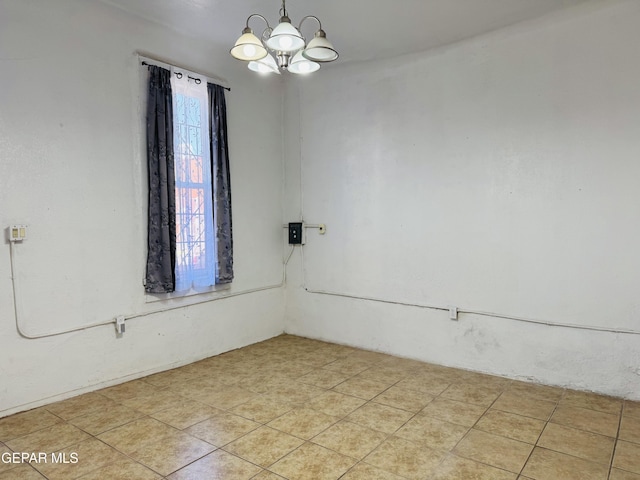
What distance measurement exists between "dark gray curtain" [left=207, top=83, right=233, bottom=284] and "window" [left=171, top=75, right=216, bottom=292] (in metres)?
0.05

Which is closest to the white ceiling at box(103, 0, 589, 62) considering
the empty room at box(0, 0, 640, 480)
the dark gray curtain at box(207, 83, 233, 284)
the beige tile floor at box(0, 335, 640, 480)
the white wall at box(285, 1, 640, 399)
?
the empty room at box(0, 0, 640, 480)

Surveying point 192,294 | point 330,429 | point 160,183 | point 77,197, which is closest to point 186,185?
point 160,183

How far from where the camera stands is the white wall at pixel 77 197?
109 inches

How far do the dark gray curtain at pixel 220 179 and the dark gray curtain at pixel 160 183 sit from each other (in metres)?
0.47

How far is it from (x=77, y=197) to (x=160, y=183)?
63cm

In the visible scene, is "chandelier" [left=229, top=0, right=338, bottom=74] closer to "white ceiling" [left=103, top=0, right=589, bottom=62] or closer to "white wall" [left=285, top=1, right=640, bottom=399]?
"white ceiling" [left=103, top=0, right=589, bottom=62]

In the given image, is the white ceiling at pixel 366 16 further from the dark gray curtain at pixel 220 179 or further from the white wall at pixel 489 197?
the dark gray curtain at pixel 220 179

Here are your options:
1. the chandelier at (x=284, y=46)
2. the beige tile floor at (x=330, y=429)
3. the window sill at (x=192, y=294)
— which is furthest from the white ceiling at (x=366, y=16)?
the beige tile floor at (x=330, y=429)

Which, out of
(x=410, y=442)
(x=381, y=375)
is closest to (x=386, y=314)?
(x=381, y=375)

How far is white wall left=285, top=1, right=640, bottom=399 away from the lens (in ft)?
9.89

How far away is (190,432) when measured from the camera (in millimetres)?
2592

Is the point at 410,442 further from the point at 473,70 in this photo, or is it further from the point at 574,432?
the point at 473,70

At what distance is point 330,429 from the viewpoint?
8.64 feet

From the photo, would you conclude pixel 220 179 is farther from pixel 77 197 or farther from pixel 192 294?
pixel 77 197
